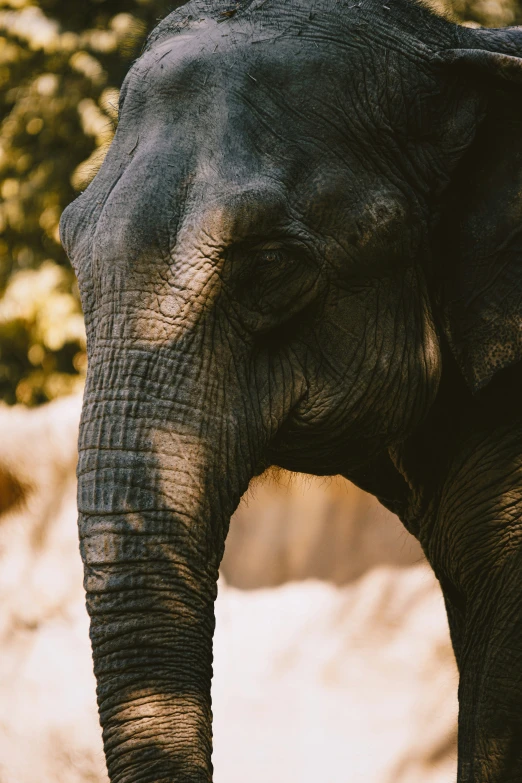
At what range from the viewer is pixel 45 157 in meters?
8.69

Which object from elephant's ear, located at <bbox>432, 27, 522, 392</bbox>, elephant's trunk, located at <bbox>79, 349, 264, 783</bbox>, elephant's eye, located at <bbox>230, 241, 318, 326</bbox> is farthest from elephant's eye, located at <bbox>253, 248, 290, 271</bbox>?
elephant's ear, located at <bbox>432, 27, 522, 392</bbox>

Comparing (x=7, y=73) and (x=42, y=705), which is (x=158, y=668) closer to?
Result: (x=42, y=705)

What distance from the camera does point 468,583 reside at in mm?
2895

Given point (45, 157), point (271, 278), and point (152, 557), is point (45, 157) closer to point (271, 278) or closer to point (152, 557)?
point (271, 278)

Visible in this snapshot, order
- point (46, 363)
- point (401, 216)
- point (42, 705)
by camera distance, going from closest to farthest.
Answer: point (401, 216)
point (42, 705)
point (46, 363)

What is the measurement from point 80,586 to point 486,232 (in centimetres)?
517

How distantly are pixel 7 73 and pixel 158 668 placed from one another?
24.3 ft

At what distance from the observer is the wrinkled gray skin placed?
2.24 m

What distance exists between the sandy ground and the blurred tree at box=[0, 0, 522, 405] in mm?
974

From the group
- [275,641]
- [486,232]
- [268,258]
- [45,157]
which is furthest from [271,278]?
[45,157]

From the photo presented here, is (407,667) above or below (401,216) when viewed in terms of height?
below

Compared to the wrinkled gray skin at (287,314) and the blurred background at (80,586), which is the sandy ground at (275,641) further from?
the wrinkled gray skin at (287,314)

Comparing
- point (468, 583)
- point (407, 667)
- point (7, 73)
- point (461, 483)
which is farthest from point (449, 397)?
point (7, 73)

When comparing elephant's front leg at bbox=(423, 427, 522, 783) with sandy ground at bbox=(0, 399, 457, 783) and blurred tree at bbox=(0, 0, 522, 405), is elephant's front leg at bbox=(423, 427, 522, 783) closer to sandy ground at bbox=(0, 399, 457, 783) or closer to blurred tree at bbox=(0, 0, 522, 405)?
sandy ground at bbox=(0, 399, 457, 783)
